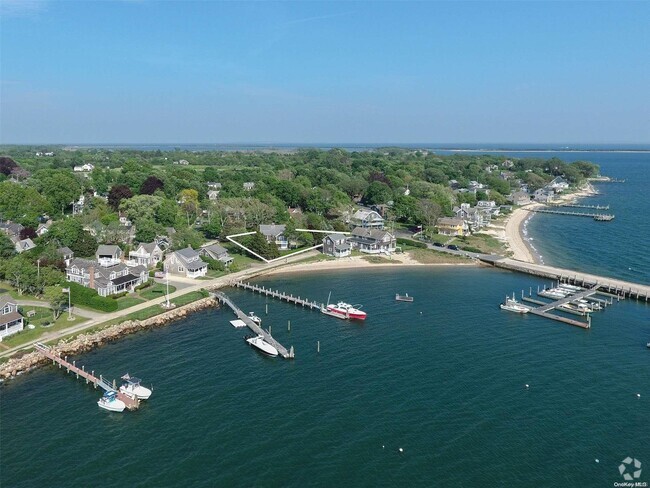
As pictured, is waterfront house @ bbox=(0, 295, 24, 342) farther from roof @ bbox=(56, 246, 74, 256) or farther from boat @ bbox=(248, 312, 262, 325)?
roof @ bbox=(56, 246, 74, 256)

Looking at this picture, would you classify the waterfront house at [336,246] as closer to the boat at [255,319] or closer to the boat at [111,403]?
the boat at [255,319]

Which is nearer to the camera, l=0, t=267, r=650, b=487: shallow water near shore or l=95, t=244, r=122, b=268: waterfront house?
l=0, t=267, r=650, b=487: shallow water near shore

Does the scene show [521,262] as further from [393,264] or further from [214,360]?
[214,360]

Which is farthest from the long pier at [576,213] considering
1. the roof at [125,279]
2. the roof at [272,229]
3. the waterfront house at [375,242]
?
the roof at [125,279]

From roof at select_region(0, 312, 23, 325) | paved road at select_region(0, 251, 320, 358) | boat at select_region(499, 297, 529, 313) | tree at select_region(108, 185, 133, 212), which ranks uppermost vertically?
tree at select_region(108, 185, 133, 212)

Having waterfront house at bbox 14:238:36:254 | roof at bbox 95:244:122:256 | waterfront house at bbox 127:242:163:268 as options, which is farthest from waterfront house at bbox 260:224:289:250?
waterfront house at bbox 14:238:36:254

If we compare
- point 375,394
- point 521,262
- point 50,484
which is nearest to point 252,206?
point 521,262
